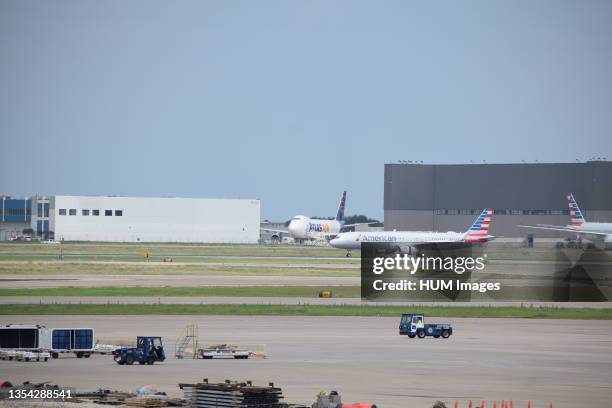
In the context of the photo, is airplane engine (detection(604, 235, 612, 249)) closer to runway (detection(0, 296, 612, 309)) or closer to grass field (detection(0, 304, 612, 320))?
runway (detection(0, 296, 612, 309))

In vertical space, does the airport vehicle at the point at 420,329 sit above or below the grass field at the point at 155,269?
below

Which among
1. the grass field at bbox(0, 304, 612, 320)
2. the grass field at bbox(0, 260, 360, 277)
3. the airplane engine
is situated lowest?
the grass field at bbox(0, 304, 612, 320)

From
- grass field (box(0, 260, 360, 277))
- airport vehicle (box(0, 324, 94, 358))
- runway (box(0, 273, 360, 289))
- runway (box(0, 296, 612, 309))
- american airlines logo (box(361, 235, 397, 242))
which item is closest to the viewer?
airport vehicle (box(0, 324, 94, 358))

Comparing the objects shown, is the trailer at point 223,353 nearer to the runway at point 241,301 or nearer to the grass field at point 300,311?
the grass field at point 300,311

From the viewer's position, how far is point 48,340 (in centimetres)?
4975

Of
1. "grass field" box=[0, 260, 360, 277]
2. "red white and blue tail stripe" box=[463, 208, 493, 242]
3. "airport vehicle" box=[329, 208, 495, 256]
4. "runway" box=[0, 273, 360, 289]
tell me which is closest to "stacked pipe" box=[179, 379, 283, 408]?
"runway" box=[0, 273, 360, 289]

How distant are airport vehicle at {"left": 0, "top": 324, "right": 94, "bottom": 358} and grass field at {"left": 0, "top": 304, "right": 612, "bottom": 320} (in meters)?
17.5

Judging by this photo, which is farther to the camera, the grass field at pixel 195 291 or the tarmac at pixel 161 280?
the tarmac at pixel 161 280

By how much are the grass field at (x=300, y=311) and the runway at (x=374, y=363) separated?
350 centimetres

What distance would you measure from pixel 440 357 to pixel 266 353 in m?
8.47

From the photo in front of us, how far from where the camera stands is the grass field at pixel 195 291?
84.5 meters

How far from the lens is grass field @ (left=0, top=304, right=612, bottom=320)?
230 feet

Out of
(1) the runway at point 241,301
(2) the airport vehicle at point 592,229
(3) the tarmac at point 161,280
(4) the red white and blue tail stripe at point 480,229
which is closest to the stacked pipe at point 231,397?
(1) the runway at point 241,301

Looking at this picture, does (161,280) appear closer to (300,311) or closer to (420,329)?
(300,311)
